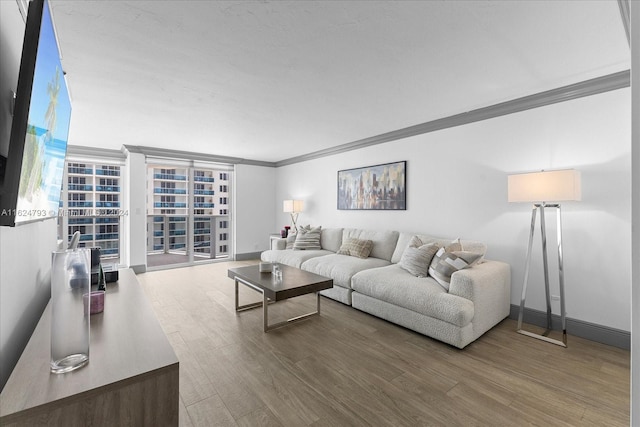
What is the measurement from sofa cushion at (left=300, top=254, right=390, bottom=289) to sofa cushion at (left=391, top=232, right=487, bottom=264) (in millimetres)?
191

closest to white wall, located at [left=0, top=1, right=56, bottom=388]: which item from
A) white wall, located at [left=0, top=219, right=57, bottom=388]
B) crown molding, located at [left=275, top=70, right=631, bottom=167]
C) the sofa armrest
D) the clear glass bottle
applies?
white wall, located at [left=0, top=219, right=57, bottom=388]

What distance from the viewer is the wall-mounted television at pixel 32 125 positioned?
0.93 m

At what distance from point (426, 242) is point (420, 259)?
508mm

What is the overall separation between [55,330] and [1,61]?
992mm

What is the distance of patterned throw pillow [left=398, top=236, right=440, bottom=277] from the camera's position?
123 inches

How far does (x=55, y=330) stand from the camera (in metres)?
1.04

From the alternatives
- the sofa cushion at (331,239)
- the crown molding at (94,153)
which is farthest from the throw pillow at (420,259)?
the crown molding at (94,153)

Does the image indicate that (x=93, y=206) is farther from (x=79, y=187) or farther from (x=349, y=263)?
(x=349, y=263)

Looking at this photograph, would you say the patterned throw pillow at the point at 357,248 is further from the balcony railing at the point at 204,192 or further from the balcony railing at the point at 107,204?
the balcony railing at the point at 107,204

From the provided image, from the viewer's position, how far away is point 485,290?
2.67 metres

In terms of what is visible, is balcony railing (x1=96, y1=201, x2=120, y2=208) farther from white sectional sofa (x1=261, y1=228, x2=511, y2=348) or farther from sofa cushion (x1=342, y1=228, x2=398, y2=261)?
sofa cushion (x1=342, y1=228, x2=398, y2=261)

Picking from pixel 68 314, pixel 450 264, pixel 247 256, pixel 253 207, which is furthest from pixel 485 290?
pixel 253 207

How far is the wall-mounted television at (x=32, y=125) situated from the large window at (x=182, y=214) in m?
4.97

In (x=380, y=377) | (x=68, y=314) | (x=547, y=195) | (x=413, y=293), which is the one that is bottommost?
(x=380, y=377)
